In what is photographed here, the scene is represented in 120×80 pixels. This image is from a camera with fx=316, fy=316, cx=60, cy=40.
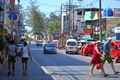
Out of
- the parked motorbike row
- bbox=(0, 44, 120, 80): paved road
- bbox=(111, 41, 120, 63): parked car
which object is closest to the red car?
the parked motorbike row

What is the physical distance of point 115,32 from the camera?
5241cm

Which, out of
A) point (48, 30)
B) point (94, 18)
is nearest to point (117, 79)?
point (94, 18)

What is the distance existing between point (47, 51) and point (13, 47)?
29.1 m

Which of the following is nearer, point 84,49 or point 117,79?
point 117,79

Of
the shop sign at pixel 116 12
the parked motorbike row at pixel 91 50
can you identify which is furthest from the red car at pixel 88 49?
the shop sign at pixel 116 12

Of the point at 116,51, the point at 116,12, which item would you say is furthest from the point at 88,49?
the point at 116,12

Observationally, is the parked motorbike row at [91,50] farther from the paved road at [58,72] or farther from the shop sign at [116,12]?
the shop sign at [116,12]

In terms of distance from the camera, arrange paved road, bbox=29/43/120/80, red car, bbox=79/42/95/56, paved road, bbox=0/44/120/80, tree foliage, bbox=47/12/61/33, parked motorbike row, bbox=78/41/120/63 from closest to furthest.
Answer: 1. paved road, bbox=0/44/120/80
2. paved road, bbox=29/43/120/80
3. parked motorbike row, bbox=78/41/120/63
4. red car, bbox=79/42/95/56
5. tree foliage, bbox=47/12/61/33

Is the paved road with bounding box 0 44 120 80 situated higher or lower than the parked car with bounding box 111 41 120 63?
lower

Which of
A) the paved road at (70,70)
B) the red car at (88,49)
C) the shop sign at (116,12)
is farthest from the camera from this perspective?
the shop sign at (116,12)

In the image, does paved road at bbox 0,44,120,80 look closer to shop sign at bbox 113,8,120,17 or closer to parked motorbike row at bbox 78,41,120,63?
parked motorbike row at bbox 78,41,120,63

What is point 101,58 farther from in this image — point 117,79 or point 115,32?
point 115,32

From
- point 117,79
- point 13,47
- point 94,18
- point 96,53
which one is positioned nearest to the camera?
point 117,79

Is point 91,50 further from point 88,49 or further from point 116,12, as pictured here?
point 116,12
